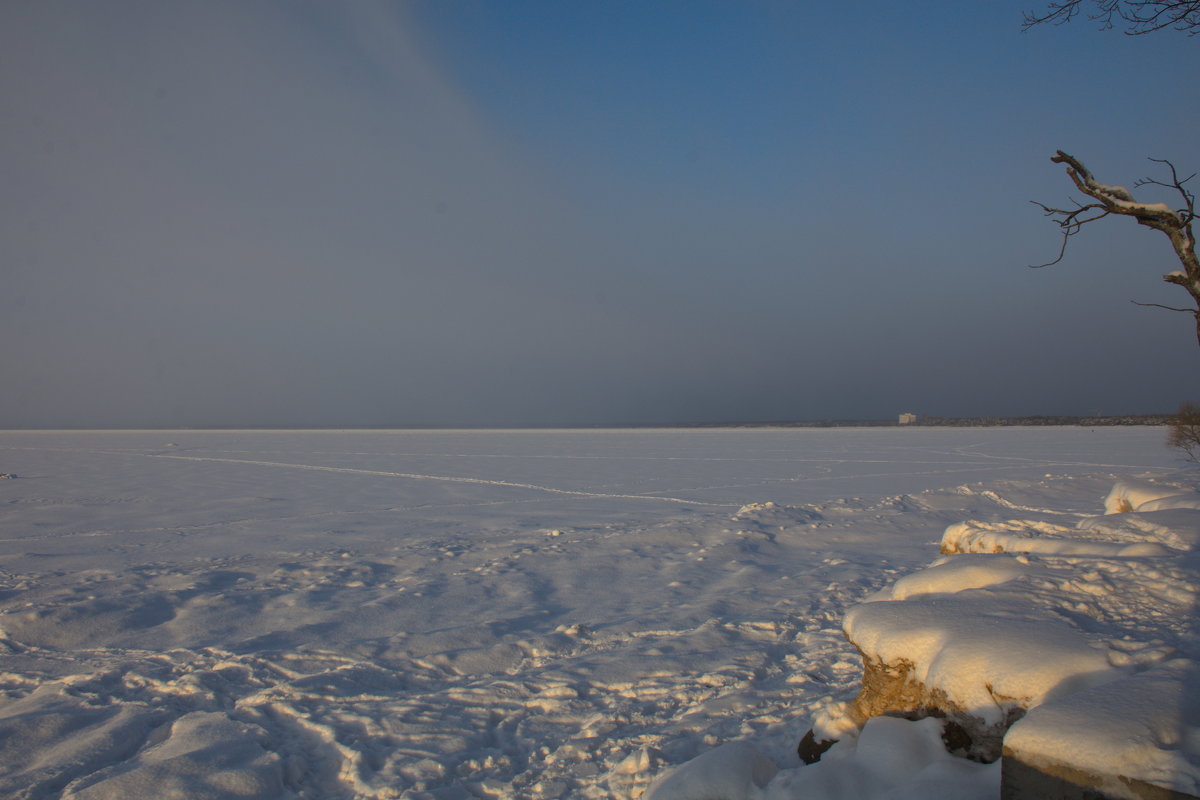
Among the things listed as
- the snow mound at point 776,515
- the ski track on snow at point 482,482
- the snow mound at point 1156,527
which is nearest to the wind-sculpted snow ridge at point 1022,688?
the snow mound at point 1156,527

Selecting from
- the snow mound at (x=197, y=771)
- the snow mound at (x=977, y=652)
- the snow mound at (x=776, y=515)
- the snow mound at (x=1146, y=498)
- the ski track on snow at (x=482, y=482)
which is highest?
the snow mound at (x=1146, y=498)

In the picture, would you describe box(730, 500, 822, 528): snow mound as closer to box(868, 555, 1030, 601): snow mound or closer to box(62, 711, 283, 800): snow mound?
box(868, 555, 1030, 601): snow mound

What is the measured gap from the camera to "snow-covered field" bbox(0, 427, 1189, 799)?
3.21 meters

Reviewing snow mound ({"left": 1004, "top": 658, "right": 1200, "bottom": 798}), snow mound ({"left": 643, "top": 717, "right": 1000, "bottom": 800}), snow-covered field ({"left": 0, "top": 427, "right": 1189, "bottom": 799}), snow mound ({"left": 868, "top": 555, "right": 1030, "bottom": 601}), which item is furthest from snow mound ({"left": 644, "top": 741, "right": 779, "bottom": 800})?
snow mound ({"left": 868, "top": 555, "right": 1030, "bottom": 601})

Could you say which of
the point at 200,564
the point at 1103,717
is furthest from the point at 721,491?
the point at 1103,717

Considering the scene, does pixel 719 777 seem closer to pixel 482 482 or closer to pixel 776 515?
pixel 776 515

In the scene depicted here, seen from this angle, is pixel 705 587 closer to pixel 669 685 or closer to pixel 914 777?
pixel 669 685

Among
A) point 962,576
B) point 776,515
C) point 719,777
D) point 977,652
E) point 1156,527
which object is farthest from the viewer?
point 776,515

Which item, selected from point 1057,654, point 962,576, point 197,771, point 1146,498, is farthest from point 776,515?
point 197,771

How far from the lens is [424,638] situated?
4.93 meters

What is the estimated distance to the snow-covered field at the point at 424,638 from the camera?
321 centimetres

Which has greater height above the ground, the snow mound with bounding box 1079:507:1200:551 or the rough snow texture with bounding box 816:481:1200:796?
the snow mound with bounding box 1079:507:1200:551

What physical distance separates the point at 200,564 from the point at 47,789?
4.38 m

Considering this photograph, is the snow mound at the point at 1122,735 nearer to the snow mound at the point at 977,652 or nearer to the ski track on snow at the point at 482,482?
the snow mound at the point at 977,652
